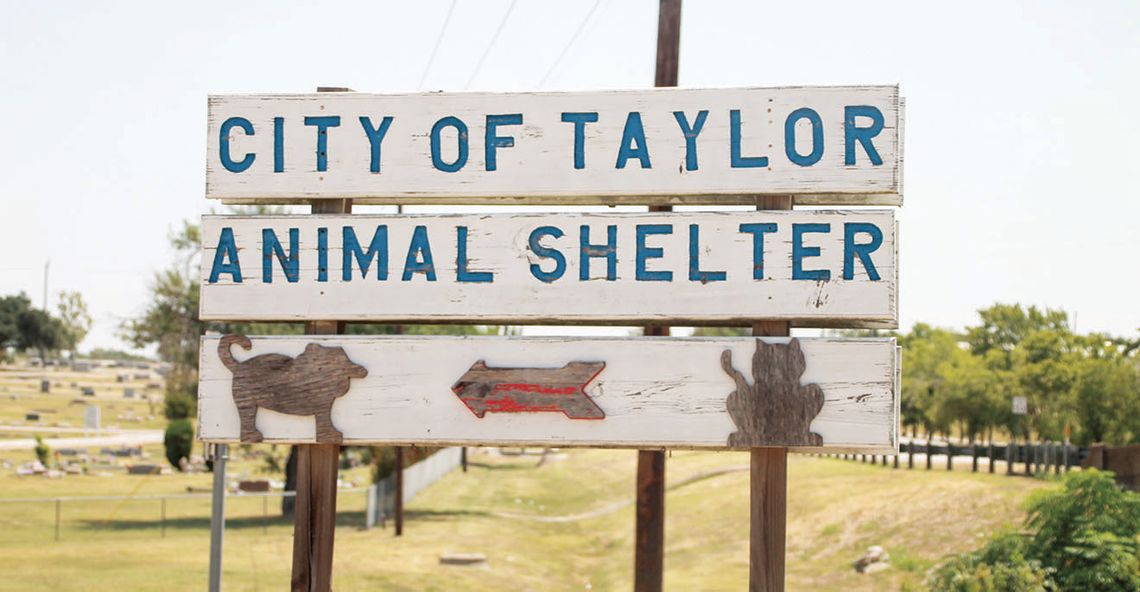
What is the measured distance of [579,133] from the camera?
7.38 metres

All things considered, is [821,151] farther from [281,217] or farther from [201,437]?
[201,437]

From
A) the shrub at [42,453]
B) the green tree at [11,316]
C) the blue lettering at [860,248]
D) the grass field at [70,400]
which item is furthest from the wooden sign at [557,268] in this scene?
the green tree at [11,316]

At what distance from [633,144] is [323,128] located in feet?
6.18

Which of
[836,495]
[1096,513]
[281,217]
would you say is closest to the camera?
[281,217]

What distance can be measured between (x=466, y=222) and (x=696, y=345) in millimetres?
1532

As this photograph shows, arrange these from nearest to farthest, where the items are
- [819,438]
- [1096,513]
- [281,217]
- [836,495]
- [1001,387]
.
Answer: [819,438] → [281,217] → [1096,513] → [836,495] → [1001,387]

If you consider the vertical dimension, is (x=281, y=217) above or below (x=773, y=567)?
above

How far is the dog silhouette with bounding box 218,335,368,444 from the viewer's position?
742 centimetres

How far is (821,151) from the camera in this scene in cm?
720

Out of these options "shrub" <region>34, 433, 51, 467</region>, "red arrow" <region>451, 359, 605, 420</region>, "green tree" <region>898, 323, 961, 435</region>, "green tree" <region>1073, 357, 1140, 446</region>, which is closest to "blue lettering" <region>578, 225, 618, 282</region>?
"red arrow" <region>451, 359, 605, 420</region>

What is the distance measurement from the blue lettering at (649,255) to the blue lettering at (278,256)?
→ 6.69 ft

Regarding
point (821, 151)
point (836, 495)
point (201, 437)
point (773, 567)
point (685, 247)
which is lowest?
point (836, 495)

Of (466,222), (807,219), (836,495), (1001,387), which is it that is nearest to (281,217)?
(466,222)

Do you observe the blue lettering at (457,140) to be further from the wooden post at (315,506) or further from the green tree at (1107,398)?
the green tree at (1107,398)
